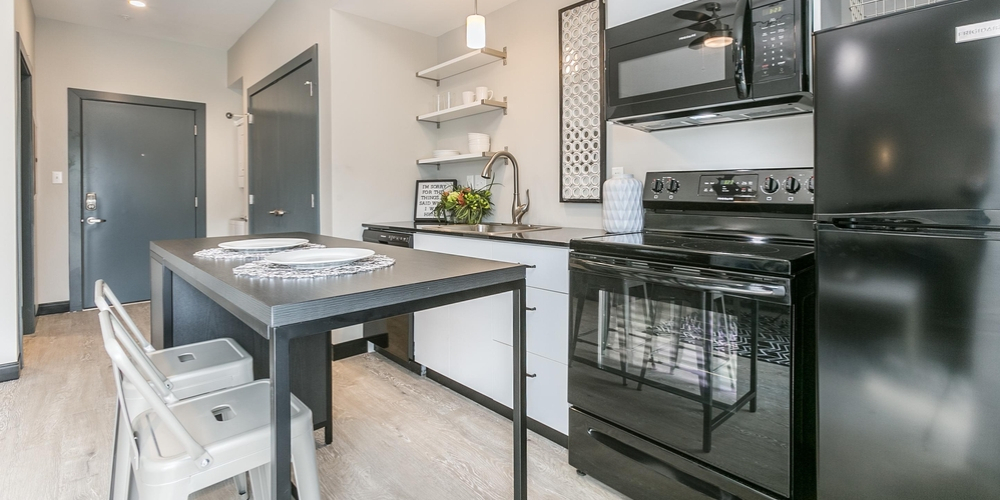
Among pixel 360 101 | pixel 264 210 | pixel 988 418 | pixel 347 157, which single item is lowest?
pixel 988 418

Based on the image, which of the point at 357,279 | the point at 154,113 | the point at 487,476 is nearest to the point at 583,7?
the point at 357,279

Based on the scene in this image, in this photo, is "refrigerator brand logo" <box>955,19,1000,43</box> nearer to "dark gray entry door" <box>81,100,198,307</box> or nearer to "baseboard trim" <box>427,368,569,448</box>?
"baseboard trim" <box>427,368,569,448</box>

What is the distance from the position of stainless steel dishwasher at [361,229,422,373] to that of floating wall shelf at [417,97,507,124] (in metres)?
0.90

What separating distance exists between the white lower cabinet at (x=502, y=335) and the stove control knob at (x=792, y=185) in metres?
0.83

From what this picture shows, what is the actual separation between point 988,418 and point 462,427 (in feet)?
5.88

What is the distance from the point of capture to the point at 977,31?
1.02m

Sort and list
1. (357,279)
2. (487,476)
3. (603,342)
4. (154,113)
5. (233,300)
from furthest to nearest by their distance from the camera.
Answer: (154,113) → (487,476) → (603,342) → (357,279) → (233,300)

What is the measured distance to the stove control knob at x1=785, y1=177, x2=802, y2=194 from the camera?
172 centimetres

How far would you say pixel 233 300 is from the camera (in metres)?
1.02

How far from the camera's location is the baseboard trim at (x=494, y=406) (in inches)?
83.7

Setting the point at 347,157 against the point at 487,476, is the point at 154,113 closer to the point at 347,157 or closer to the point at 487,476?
the point at 347,157

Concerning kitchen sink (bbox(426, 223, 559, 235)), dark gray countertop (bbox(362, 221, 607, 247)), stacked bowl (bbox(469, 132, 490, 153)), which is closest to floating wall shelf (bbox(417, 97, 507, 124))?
stacked bowl (bbox(469, 132, 490, 153))

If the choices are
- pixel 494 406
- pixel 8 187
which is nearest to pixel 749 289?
pixel 494 406

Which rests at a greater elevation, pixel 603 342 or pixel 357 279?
pixel 357 279
